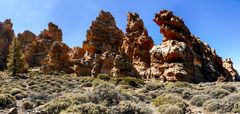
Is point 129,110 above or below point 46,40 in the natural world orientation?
below

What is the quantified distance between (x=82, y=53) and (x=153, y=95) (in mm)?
41735

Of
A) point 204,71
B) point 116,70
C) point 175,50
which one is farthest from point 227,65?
point 116,70

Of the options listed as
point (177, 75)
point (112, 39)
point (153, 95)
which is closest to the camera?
point (153, 95)

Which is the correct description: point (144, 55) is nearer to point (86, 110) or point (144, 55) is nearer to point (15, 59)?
point (15, 59)

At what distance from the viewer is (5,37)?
88438 millimetres

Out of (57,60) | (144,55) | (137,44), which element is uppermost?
(137,44)

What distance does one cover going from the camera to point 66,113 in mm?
13953

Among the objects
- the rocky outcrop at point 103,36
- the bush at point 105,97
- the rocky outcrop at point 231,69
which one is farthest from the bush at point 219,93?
the rocky outcrop at point 103,36

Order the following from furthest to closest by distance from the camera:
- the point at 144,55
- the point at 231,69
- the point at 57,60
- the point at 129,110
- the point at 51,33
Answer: the point at 51,33 < the point at 57,60 < the point at 231,69 < the point at 144,55 < the point at 129,110

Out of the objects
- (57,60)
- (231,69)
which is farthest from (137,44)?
(231,69)

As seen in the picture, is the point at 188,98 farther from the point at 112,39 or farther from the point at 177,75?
the point at 112,39

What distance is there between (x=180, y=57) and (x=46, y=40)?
49.5 metres

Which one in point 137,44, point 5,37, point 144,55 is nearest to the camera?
point 144,55

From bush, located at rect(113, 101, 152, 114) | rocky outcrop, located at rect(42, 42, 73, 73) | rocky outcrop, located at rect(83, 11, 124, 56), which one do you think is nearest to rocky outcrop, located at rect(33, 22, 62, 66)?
rocky outcrop, located at rect(42, 42, 73, 73)
